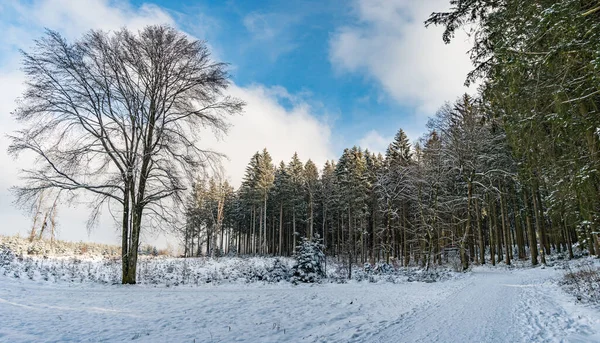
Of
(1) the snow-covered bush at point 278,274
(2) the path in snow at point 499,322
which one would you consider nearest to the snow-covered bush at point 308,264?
(1) the snow-covered bush at point 278,274

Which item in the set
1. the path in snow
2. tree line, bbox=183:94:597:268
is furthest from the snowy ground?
tree line, bbox=183:94:597:268

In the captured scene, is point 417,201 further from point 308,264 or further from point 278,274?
point 278,274

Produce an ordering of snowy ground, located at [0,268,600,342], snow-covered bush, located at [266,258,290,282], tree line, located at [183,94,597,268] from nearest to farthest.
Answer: snowy ground, located at [0,268,600,342]
snow-covered bush, located at [266,258,290,282]
tree line, located at [183,94,597,268]

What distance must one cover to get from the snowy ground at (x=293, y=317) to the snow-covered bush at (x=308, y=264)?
14.4 ft

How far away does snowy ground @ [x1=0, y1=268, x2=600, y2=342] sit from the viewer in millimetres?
4797

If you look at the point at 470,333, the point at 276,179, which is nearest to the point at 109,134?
the point at 470,333

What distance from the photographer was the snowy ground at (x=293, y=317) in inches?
189

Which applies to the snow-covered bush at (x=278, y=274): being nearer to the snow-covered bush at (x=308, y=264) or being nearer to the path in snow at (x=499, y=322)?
the snow-covered bush at (x=308, y=264)

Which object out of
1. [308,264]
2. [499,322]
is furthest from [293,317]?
[308,264]

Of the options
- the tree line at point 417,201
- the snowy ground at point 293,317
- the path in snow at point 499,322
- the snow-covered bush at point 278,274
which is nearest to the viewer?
the path in snow at point 499,322

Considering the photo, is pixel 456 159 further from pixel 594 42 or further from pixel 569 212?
pixel 594 42

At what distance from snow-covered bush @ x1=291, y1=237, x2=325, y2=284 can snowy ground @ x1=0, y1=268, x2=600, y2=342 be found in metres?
4.38

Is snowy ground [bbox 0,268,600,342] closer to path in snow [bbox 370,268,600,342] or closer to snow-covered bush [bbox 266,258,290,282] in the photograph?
path in snow [bbox 370,268,600,342]

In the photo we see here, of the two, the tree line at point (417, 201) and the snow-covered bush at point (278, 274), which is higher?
the tree line at point (417, 201)
